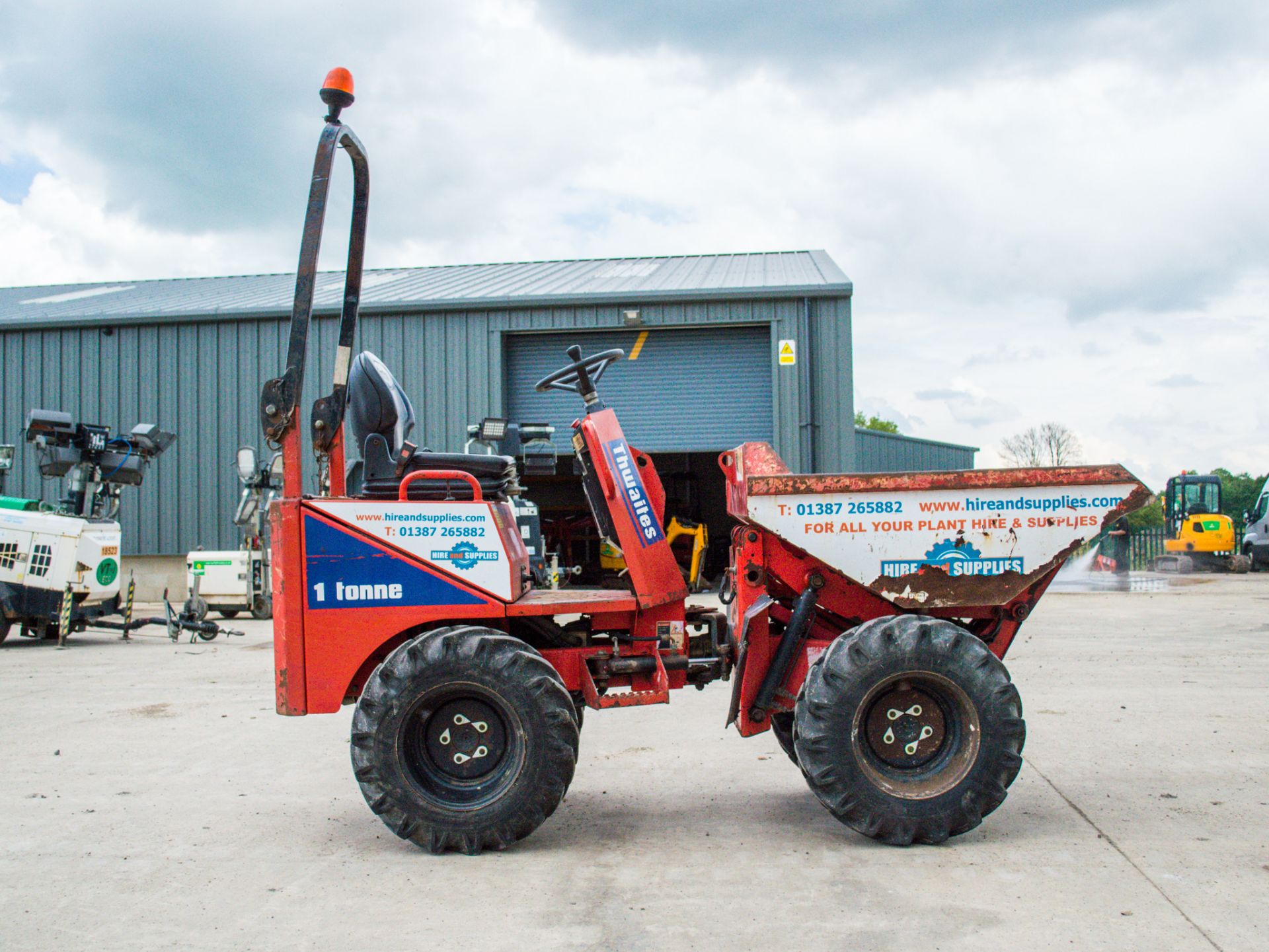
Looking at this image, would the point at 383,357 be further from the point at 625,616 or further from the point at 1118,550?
the point at 1118,550

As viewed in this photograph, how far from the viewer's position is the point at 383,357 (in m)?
18.2

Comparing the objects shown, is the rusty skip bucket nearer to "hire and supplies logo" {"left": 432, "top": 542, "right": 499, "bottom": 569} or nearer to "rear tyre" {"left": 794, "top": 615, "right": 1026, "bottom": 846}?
"rear tyre" {"left": 794, "top": 615, "right": 1026, "bottom": 846}

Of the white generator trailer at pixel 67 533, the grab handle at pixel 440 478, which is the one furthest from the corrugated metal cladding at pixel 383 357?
the grab handle at pixel 440 478

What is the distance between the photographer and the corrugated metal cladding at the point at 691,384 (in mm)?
17875

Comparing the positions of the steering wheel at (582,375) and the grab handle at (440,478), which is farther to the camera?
the steering wheel at (582,375)

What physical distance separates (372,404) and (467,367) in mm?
13280

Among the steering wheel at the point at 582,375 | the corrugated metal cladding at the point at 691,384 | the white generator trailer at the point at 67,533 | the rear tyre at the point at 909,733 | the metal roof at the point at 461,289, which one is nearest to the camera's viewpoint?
the rear tyre at the point at 909,733

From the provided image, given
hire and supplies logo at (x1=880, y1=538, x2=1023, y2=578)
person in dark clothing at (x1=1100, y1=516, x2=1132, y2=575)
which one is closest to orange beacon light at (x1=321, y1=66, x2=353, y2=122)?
hire and supplies logo at (x1=880, y1=538, x2=1023, y2=578)

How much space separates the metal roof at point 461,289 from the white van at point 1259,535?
12.8m

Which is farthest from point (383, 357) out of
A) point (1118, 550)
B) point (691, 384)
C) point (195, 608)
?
point (1118, 550)

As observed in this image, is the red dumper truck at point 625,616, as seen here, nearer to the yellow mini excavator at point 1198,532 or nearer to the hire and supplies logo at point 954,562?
the hire and supplies logo at point 954,562

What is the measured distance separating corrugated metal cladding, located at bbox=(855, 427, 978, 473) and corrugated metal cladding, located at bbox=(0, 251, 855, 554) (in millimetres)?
5778

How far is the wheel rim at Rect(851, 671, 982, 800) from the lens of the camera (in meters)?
4.16

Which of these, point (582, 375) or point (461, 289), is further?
point (461, 289)
